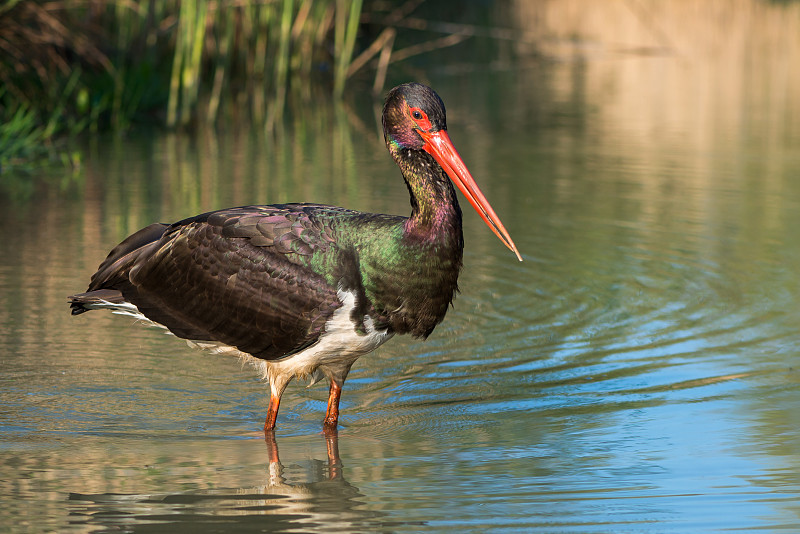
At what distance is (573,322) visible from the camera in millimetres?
6977

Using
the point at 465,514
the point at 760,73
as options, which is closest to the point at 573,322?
the point at 465,514

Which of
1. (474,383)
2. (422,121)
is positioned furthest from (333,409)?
(422,121)

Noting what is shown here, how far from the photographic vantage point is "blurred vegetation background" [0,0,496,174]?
11469 millimetres

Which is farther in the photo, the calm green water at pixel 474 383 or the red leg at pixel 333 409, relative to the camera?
the red leg at pixel 333 409

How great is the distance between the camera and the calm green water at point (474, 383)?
14.4ft

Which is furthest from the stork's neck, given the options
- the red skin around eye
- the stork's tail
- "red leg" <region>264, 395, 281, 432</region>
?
the stork's tail

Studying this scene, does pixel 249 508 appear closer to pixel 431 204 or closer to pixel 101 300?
pixel 431 204

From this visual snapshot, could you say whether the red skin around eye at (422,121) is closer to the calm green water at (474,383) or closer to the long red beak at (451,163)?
the long red beak at (451,163)

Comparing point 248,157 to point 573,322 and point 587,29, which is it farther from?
point 587,29

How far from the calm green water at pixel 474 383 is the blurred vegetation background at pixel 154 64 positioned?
1.29 m

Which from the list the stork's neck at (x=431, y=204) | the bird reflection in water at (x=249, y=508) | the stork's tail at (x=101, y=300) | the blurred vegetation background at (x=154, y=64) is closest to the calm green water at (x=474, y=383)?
the bird reflection in water at (x=249, y=508)

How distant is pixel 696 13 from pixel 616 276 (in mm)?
21445

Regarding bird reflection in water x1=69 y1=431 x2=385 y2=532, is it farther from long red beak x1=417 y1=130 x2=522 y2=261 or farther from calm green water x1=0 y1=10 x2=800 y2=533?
long red beak x1=417 y1=130 x2=522 y2=261

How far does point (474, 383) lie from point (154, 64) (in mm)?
9158
